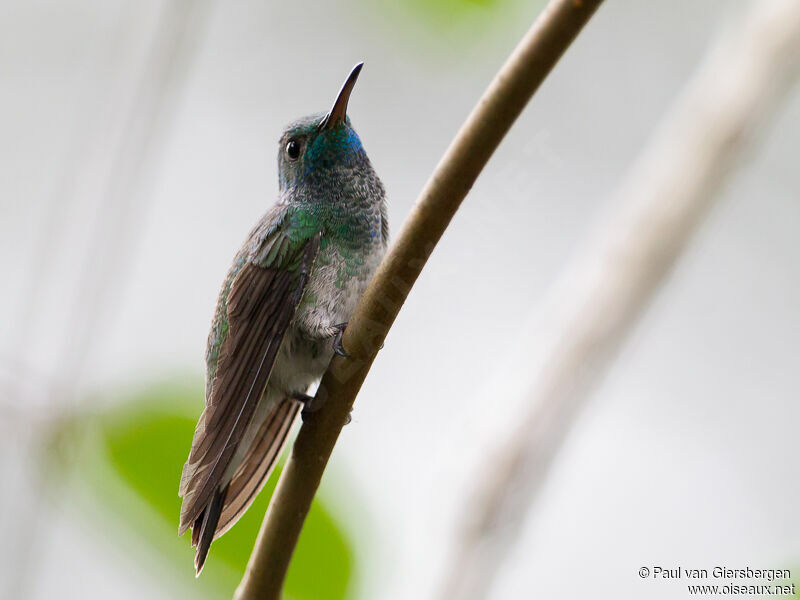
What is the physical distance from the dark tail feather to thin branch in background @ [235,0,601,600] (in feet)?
0.63

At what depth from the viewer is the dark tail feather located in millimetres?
1717

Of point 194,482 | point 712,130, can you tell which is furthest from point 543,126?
point 194,482

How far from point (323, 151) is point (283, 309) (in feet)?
2.37

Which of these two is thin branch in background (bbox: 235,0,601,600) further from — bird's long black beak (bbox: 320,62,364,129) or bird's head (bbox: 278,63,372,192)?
bird's head (bbox: 278,63,372,192)

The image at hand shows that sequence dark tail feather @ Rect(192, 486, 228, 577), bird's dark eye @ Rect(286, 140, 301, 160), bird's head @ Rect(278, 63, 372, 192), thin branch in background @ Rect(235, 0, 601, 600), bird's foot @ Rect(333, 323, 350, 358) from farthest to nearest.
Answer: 1. bird's dark eye @ Rect(286, 140, 301, 160)
2. bird's head @ Rect(278, 63, 372, 192)
3. bird's foot @ Rect(333, 323, 350, 358)
4. dark tail feather @ Rect(192, 486, 228, 577)
5. thin branch in background @ Rect(235, 0, 601, 600)

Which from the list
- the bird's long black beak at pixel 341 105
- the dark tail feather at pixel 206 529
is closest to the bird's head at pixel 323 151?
the bird's long black beak at pixel 341 105

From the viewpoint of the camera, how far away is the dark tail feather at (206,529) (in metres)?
1.72

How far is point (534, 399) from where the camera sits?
1.86 metres

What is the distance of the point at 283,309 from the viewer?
91.7 inches

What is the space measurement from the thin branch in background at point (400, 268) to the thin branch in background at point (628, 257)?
33cm

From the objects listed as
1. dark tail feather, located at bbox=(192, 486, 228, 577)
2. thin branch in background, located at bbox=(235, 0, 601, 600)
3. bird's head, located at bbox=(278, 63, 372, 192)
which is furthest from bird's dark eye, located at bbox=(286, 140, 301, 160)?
thin branch in background, located at bbox=(235, 0, 601, 600)

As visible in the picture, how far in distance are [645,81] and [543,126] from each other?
117 centimetres

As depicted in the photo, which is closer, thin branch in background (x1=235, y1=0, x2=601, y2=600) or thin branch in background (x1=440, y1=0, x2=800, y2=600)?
thin branch in background (x1=235, y1=0, x2=601, y2=600)

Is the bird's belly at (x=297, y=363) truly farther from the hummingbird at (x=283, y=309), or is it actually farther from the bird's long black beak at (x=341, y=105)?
the bird's long black beak at (x=341, y=105)
